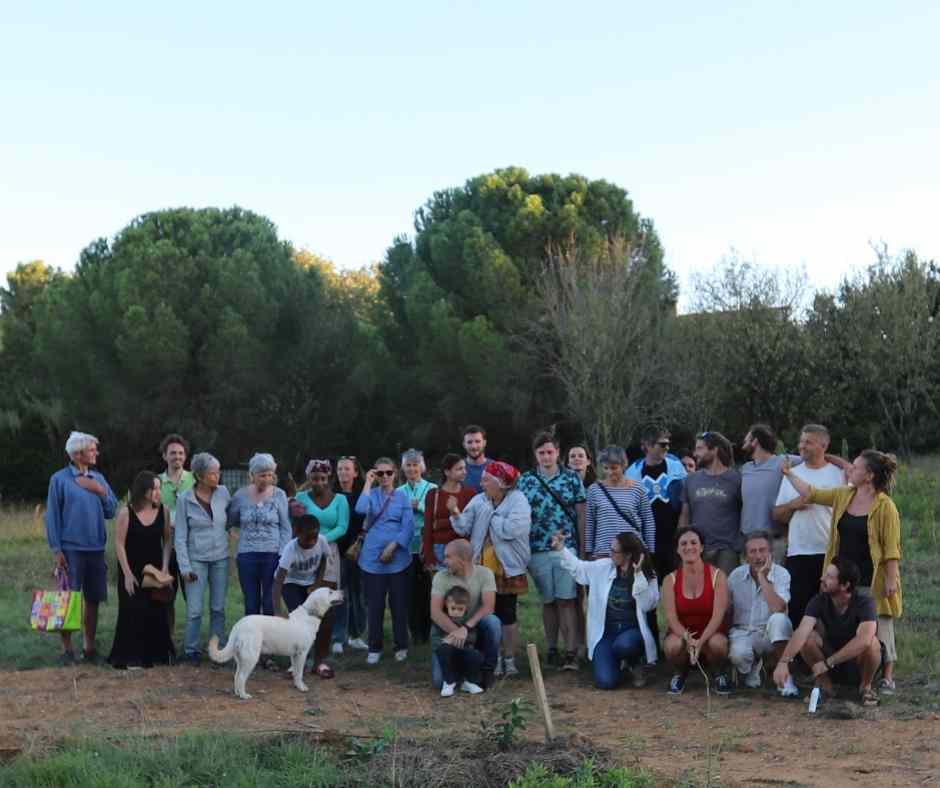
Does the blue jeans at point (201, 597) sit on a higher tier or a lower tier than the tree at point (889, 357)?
lower

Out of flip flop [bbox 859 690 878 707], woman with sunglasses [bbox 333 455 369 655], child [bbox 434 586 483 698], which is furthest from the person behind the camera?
woman with sunglasses [bbox 333 455 369 655]

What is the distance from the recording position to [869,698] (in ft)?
26.6

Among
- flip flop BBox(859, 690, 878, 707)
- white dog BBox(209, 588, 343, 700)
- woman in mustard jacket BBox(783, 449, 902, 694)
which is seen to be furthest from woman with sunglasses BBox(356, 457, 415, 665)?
flip flop BBox(859, 690, 878, 707)

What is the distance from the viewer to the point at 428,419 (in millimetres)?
30734

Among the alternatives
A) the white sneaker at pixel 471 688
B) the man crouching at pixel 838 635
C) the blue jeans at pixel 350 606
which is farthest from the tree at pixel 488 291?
the man crouching at pixel 838 635

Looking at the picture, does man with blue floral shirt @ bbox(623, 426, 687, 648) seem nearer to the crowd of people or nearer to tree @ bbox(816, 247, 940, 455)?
the crowd of people

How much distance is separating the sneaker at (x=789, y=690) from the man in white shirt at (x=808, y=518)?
0.56m

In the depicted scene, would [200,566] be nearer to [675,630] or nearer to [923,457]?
[675,630]

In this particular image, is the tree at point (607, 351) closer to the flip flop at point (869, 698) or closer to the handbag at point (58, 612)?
the handbag at point (58, 612)

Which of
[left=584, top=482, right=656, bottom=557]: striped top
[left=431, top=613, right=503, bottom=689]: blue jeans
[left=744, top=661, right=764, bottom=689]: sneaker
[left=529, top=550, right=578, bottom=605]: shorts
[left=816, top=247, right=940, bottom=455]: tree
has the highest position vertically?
[left=816, top=247, right=940, bottom=455]: tree

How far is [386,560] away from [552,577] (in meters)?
1.39

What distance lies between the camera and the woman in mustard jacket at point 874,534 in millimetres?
8438

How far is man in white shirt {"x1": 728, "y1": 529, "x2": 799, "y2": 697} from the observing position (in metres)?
8.72

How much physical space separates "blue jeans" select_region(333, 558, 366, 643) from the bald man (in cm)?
154
